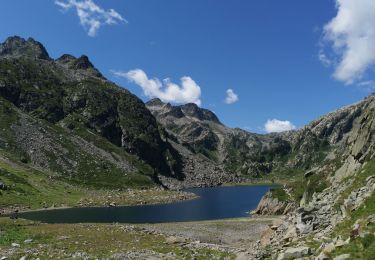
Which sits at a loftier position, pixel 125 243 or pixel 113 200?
pixel 113 200

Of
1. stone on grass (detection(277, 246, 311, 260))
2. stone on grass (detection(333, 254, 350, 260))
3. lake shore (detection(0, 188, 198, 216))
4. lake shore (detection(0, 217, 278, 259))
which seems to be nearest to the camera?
stone on grass (detection(333, 254, 350, 260))

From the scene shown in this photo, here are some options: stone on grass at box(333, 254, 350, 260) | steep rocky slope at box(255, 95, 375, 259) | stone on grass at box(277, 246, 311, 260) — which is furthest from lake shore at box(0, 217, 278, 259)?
stone on grass at box(333, 254, 350, 260)

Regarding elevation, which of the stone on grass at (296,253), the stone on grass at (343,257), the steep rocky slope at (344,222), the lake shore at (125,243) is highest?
the steep rocky slope at (344,222)

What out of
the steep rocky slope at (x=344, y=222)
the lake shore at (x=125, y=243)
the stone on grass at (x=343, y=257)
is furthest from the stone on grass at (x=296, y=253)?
the lake shore at (x=125, y=243)

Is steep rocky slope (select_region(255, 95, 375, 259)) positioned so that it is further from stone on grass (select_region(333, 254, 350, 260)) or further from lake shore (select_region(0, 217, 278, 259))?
lake shore (select_region(0, 217, 278, 259))

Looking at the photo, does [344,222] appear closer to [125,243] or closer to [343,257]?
[343,257]

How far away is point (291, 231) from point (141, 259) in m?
18.3

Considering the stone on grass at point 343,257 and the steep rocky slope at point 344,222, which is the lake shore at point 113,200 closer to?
the steep rocky slope at point 344,222

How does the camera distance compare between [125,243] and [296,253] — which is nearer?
[296,253]

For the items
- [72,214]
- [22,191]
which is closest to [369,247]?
[72,214]

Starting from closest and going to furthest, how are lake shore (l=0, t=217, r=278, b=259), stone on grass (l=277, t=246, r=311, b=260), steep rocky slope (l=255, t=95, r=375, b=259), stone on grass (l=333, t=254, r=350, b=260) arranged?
stone on grass (l=333, t=254, r=350, b=260)
steep rocky slope (l=255, t=95, r=375, b=259)
stone on grass (l=277, t=246, r=311, b=260)
lake shore (l=0, t=217, r=278, b=259)

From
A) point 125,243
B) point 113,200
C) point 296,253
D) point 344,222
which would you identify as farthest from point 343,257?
point 113,200

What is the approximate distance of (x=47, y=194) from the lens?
14962 centimetres

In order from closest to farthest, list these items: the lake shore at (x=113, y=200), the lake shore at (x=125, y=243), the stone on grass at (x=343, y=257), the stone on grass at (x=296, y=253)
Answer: the stone on grass at (x=343, y=257)
the stone on grass at (x=296, y=253)
the lake shore at (x=125, y=243)
the lake shore at (x=113, y=200)
